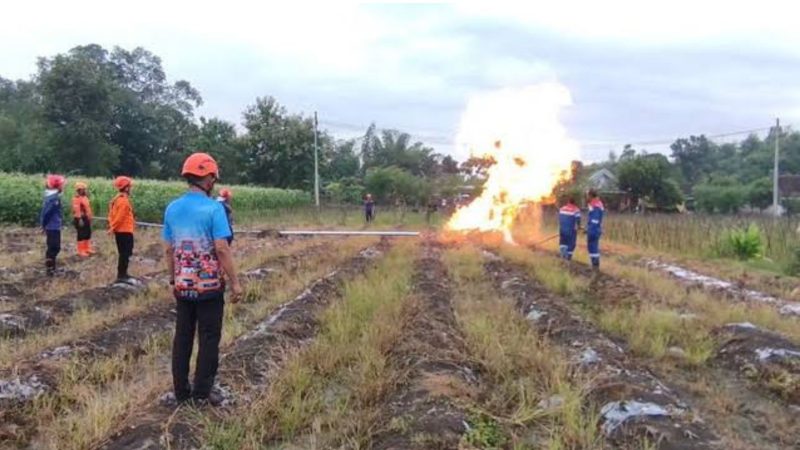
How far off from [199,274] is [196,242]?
243mm

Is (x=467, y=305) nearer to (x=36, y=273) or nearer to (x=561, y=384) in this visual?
(x=561, y=384)

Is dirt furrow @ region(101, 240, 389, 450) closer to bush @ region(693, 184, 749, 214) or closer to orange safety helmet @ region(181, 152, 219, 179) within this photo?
orange safety helmet @ region(181, 152, 219, 179)

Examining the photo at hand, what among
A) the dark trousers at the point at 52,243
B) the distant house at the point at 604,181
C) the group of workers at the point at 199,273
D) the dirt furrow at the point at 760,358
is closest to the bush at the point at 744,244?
the dirt furrow at the point at 760,358

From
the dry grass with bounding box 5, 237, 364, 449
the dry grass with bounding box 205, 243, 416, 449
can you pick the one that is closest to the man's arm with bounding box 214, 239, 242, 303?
the dry grass with bounding box 205, 243, 416, 449

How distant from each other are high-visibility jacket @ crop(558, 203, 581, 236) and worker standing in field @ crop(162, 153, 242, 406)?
10.9 m

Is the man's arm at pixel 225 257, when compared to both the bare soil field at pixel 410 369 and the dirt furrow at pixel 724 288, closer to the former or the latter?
the bare soil field at pixel 410 369

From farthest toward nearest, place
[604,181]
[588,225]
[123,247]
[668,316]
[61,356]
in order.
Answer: [604,181], [588,225], [123,247], [668,316], [61,356]

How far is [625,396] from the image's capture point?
5516mm

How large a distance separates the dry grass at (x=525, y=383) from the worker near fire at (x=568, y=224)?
A: 6.05 m

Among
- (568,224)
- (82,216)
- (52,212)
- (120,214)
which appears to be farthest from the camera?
(568,224)

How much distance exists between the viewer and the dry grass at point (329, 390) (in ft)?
15.8

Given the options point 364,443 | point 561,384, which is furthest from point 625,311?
point 364,443

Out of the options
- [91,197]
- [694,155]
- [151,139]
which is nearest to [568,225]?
[91,197]

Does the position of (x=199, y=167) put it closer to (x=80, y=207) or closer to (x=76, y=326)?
(x=76, y=326)
